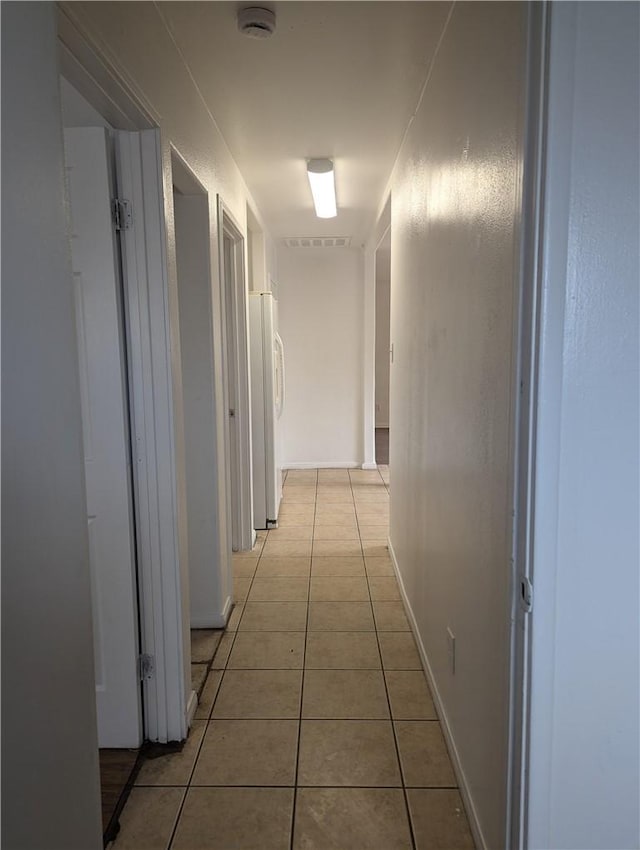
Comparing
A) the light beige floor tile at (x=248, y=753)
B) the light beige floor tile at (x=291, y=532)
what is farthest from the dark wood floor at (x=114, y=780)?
the light beige floor tile at (x=291, y=532)

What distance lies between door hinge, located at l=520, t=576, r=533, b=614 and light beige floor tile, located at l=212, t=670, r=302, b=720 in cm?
142

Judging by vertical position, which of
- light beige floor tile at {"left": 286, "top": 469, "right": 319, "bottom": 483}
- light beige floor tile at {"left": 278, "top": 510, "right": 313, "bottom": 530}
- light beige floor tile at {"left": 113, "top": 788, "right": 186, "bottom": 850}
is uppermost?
light beige floor tile at {"left": 286, "top": 469, "right": 319, "bottom": 483}

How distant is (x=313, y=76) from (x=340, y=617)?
95.7 inches

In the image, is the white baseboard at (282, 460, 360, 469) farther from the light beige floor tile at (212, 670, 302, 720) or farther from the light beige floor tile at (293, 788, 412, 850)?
the light beige floor tile at (293, 788, 412, 850)

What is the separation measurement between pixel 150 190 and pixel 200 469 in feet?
4.14

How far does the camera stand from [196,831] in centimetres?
156

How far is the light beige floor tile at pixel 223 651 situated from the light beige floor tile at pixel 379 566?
1.03 metres

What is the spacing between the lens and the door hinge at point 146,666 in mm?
1860

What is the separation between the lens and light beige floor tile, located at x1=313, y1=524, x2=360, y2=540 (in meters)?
4.04

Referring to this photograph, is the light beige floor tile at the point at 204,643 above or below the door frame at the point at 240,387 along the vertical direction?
below

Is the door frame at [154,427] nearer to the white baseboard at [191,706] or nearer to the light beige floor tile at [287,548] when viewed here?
the white baseboard at [191,706]

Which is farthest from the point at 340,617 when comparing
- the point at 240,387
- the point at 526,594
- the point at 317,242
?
the point at 317,242

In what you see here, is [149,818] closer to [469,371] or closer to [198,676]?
[198,676]

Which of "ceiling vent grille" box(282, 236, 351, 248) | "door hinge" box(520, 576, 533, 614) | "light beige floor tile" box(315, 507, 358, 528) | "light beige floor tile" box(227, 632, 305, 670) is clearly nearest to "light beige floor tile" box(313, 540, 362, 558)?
"light beige floor tile" box(315, 507, 358, 528)
